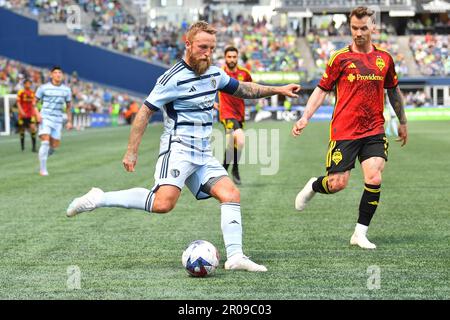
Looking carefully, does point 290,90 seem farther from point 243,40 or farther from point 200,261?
point 243,40

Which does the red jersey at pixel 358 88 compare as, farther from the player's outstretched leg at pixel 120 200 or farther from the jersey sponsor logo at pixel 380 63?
the player's outstretched leg at pixel 120 200

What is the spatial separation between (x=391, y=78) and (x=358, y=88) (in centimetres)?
42

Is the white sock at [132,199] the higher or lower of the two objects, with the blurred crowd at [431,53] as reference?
higher

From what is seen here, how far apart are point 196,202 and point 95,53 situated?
2000 inches

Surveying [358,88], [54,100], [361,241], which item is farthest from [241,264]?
[54,100]

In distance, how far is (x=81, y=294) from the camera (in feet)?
22.7

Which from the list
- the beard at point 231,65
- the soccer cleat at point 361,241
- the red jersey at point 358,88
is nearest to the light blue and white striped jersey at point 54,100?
the beard at point 231,65

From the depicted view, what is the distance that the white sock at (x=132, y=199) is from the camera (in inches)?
321

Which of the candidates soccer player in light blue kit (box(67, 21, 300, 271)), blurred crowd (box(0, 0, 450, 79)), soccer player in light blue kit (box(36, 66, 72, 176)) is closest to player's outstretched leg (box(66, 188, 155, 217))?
soccer player in light blue kit (box(67, 21, 300, 271))

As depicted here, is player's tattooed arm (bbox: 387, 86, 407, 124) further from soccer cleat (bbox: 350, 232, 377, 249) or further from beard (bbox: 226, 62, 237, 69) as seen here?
beard (bbox: 226, 62, 237, 69)

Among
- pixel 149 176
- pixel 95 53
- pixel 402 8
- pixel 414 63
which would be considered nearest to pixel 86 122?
pixel 95 53

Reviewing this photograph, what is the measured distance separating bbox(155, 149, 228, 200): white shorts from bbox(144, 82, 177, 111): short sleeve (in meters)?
0.44

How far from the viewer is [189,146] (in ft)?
26.9

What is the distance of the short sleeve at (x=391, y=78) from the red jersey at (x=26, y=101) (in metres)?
23.0
